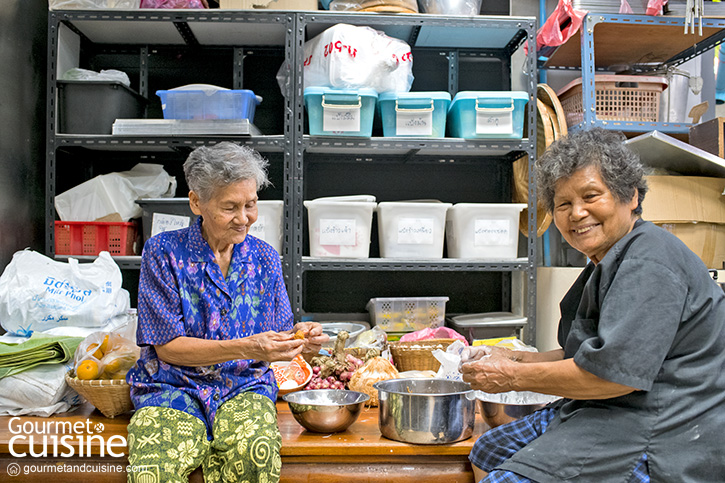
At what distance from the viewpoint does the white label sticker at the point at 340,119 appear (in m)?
3.15

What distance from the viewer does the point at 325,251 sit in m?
3.19

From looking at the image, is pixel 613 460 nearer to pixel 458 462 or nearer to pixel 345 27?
pixel 458 462

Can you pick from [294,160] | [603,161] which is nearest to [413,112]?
[294,160]

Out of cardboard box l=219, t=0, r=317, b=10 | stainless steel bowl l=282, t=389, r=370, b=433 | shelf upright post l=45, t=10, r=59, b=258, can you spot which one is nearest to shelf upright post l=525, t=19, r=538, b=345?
cardboard box l=219, t=0, r=317, b=10

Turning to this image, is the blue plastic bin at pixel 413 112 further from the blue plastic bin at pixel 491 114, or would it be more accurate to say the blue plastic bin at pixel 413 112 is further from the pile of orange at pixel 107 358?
the pile of orange at pixel 107 358

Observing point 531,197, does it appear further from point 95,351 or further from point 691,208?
point 95,351

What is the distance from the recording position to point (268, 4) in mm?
3242

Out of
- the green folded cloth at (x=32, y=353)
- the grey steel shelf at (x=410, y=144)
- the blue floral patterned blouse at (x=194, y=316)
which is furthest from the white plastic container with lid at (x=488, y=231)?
the green folded cloth at (x=32, y=353)

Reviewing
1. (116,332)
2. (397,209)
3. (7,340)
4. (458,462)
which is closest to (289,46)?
(397,209)

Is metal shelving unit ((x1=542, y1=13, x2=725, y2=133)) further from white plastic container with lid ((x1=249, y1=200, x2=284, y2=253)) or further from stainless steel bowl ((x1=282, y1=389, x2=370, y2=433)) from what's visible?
stainless steel bowl ((x1=282, y1=389, x2=370, y2=433))

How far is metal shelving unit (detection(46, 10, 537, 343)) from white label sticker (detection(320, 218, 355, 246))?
0.37 feet

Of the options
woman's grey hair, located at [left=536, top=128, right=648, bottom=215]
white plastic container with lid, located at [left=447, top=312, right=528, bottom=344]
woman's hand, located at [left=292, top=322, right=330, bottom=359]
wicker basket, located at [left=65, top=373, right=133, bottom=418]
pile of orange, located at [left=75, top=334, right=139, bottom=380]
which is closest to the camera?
woman's grey hair, located at [left=536, top=128, right=648, bottom=215]

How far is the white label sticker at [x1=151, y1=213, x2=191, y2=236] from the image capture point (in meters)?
3.18

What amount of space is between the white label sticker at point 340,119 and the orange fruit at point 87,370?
166 cm
